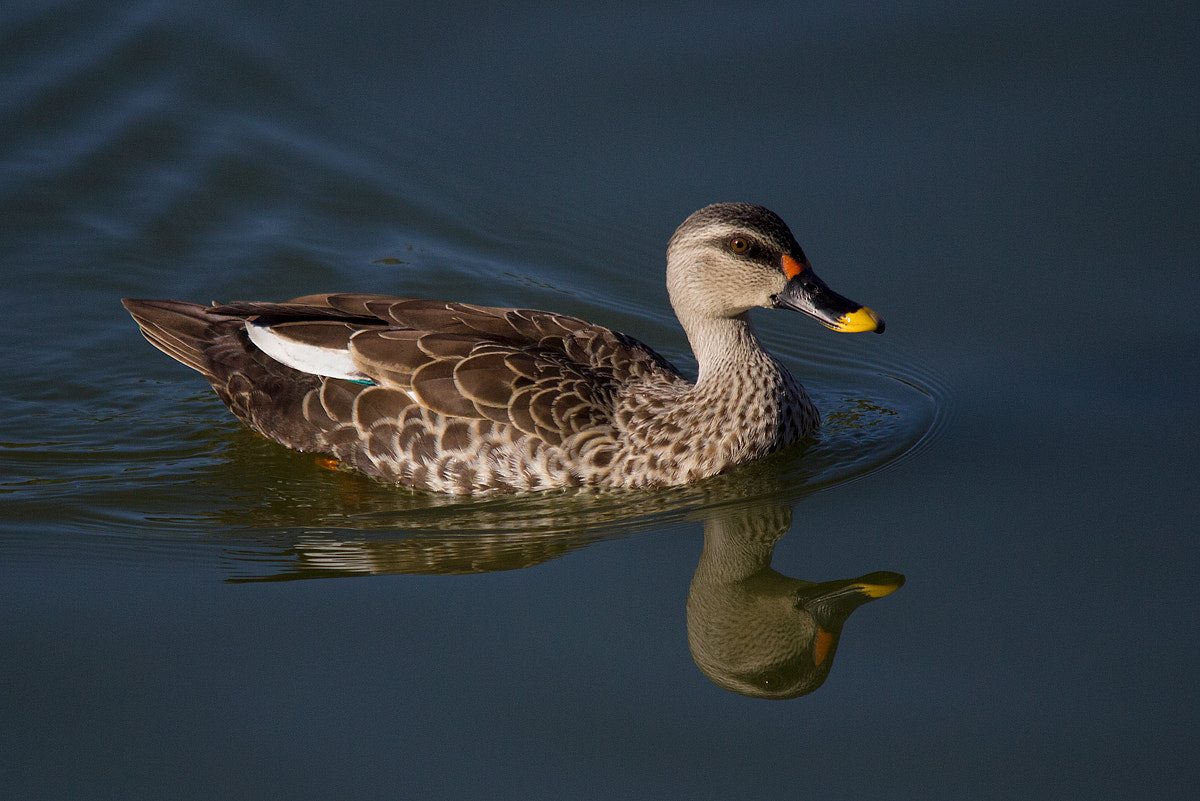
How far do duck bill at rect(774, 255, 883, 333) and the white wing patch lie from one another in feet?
7.46

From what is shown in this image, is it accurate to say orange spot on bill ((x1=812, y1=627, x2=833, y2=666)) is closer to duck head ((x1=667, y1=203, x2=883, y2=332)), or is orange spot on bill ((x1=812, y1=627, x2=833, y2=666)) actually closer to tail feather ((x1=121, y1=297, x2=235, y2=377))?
duck head ((x1=667, y1=203, x2=883, y2=332))

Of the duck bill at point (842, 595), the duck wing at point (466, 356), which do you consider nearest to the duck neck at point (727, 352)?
the duck wing at point (466, 356)

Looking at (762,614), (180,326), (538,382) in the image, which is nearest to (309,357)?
(180,326)

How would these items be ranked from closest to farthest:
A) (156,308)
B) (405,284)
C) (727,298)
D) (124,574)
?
(124,574), (727,298), (156,308), (405,284)

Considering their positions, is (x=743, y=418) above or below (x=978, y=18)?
below

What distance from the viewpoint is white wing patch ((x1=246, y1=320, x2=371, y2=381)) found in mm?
7262

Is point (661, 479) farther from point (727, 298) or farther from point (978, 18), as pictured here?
point (978, 18)

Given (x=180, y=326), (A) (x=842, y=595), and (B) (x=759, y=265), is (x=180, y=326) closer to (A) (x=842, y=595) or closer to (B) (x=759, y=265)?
(B) (x=759, y=265)

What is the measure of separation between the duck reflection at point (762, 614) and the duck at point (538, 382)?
0.67m

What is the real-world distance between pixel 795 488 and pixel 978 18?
4876 millimetres

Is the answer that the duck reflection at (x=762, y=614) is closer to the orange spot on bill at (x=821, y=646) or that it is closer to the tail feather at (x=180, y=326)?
the orange spot on bill at (x=821, y=646)

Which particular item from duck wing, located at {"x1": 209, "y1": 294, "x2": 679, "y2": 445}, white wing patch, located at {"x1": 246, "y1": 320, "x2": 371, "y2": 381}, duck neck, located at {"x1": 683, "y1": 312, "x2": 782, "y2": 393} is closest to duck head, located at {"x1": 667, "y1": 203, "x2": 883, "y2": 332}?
duck neck, located at {"x1": 683, "y1": 312, "x2": 782, "y2": 393}

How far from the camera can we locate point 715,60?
1020 centimetres

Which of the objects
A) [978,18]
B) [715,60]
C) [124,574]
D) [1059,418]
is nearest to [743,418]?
[1059,418]
